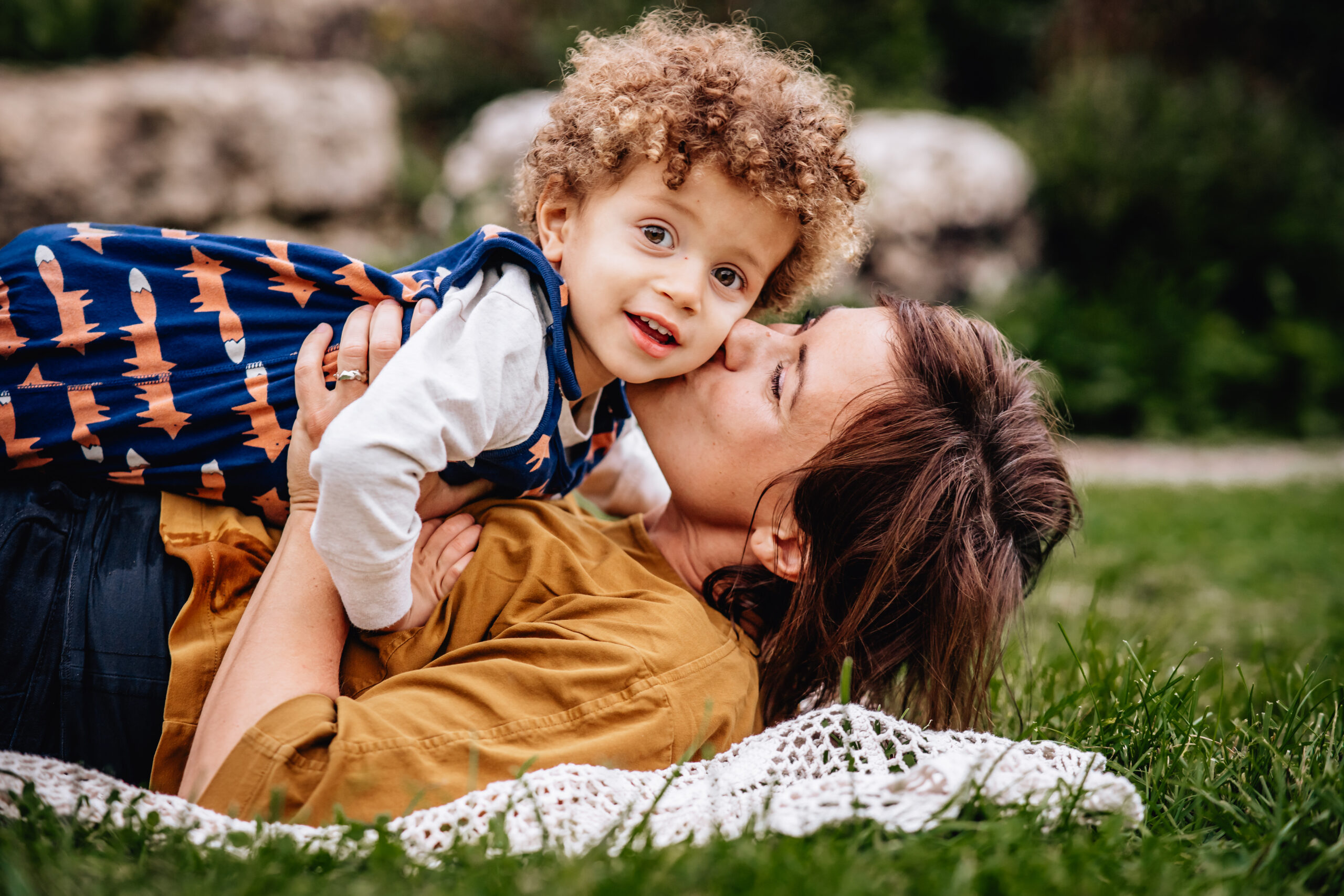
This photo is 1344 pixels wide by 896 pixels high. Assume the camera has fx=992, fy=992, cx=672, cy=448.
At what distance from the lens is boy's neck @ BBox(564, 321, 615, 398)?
2.30 meters

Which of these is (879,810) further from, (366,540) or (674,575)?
(366,540)

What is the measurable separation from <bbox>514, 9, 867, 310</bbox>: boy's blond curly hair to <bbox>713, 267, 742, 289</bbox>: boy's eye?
0.19m

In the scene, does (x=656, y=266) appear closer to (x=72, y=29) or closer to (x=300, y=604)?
(x=300, y=604)

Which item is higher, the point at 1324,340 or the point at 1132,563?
the point at 1324,340

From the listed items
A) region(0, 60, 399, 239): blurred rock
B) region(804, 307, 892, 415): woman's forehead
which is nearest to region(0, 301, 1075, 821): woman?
region(804, 307, 892, 415): woman's forehead

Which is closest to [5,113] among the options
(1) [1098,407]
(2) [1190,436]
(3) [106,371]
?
(3) [106,371]

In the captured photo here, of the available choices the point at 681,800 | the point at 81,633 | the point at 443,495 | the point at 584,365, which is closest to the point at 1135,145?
the point at 584,365

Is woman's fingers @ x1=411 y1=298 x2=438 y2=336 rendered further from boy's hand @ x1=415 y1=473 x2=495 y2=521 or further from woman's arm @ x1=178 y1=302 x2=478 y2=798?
boy's hand @ x1=415 y1=473 x2=495 y2=521

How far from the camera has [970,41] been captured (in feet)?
42.5

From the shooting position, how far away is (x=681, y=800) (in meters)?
1.88

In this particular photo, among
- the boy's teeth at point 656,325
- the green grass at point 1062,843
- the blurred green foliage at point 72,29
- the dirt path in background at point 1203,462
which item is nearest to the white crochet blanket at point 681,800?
the green grass at point 1062,843

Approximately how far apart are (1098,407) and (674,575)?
24.5ft

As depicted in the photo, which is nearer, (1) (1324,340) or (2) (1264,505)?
(2) (1264,505)

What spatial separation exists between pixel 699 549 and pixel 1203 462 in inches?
303
